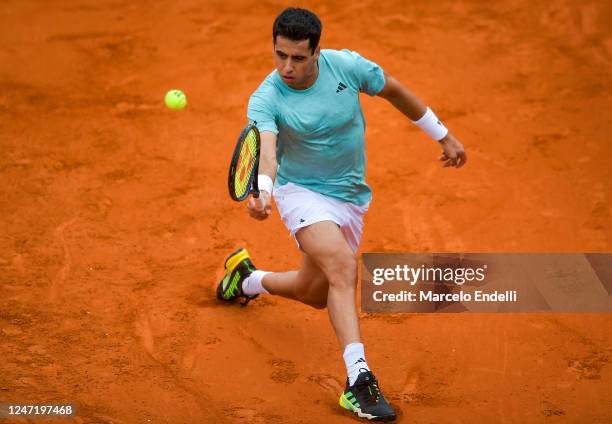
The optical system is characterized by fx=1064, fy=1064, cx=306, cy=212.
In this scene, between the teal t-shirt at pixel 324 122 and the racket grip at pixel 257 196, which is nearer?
the racket grip at pixel 257 196

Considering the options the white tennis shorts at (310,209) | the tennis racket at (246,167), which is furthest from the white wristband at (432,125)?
the tennis racket at (246,167)

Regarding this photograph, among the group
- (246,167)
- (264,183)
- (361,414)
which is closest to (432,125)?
(264,183)

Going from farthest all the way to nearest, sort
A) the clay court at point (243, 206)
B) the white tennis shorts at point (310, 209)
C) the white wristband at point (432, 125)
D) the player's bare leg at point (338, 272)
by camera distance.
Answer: the white wristband at point (432, 125), the clay court at point (243, 206), the white tennis shorts at point (310, 209), the player's bare leg at point (338, 272)

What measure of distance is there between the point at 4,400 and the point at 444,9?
6.95 metres

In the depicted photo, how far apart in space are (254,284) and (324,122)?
4.96 feet

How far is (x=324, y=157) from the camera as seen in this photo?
6082 mm

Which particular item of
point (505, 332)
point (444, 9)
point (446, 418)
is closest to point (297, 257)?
point (505, 332)

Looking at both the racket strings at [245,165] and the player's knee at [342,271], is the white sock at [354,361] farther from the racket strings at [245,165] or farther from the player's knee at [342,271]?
the racket strings at [245,165]

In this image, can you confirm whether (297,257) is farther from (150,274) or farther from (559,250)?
(559,250)

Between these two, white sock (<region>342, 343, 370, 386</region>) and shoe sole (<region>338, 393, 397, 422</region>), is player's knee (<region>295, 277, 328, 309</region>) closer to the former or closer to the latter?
white sock (<region>342, 343, 370, 386</region>)

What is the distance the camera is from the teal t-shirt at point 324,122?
5938 mm

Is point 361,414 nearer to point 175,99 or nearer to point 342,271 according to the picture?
point 342,271

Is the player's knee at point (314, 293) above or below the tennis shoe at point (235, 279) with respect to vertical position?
above

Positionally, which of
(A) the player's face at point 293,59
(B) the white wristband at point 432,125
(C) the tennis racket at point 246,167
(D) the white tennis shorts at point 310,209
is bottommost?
(D) the white tennis shorts at point 310,209
